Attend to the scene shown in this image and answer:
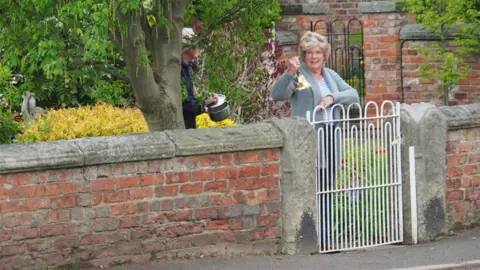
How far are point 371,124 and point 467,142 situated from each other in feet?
3.84

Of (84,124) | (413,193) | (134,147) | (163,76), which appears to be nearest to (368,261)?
(413,193)

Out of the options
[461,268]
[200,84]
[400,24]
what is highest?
[400,24]

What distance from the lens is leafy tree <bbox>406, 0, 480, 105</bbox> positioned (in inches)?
554

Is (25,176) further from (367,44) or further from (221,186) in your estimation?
(367,44)

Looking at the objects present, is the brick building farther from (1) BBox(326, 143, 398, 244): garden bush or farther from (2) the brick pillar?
(1) BBox(326, 143, 398, 244): garden bush

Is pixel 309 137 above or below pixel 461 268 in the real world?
above

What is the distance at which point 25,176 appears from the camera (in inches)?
301

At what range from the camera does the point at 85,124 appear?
11.2 m

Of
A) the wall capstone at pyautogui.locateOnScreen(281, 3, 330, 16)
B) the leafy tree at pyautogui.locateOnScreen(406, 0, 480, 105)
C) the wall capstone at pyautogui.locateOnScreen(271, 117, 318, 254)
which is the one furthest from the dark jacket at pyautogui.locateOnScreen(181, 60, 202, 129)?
the wall capstone at pyautogui.locateOnScreen(281, 3, 330, 16)

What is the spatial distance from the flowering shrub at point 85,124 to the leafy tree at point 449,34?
4.36 m

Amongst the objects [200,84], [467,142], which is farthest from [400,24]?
[467,142]

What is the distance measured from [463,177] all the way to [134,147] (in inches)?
127

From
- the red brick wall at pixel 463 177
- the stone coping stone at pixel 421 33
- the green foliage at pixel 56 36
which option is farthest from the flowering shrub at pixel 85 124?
the stone coping stone at pixel 421 33

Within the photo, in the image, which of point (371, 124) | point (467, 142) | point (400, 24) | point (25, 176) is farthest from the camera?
point (400, 24)
